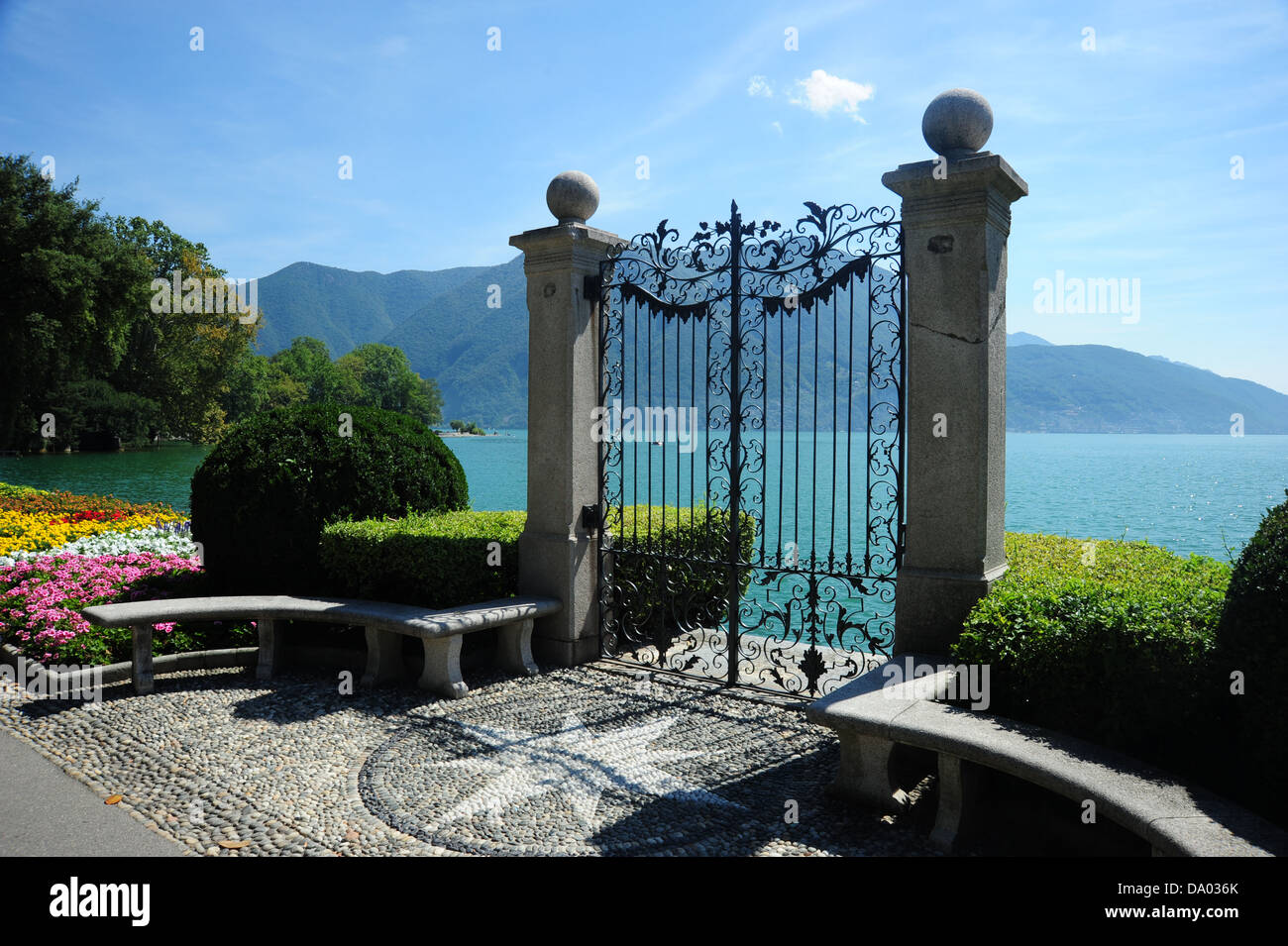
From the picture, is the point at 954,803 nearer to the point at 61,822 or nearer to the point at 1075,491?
the point at 61,822

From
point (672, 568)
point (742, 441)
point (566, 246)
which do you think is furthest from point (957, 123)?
point (672, 568)

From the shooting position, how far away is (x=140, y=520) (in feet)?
38.8

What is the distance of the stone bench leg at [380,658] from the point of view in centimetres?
662

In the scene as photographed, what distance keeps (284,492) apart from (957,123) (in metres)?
6.23

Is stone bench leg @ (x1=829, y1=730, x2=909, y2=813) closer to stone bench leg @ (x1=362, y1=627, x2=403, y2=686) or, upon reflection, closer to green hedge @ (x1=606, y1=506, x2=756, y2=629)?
green hedge @ (x1=606, y1=506, x2=756, y2=629)

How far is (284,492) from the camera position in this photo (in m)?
7.57

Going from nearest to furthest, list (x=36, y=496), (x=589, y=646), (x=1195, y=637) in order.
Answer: (x=1195, y=637) → (x=589, y=646) → (x=36, y=496)

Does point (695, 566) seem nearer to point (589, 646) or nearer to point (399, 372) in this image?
point (589, 646)

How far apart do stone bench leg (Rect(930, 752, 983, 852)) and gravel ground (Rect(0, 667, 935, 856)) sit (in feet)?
0.37

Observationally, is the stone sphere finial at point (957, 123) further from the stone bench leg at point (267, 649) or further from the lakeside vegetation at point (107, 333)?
the lakeside vegetation at point (107, 333)
